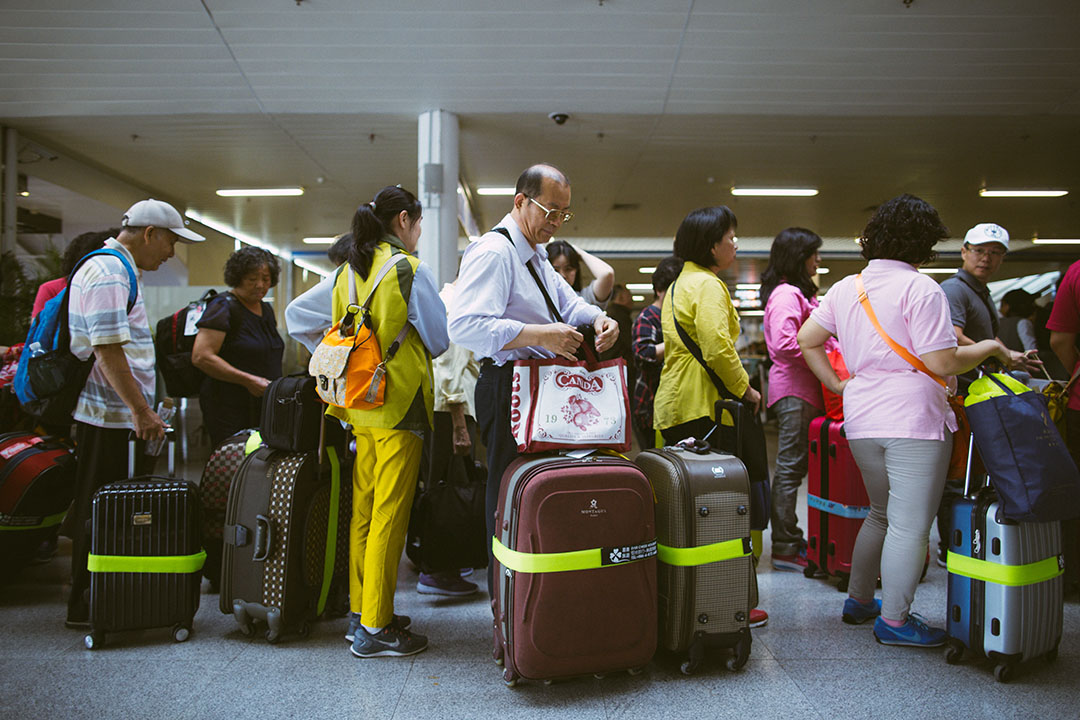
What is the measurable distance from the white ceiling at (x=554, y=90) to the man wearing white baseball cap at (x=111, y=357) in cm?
260

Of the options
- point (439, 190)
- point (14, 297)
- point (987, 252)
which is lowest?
point (14, 297)

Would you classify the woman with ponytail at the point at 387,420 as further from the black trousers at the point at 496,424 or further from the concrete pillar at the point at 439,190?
the concrete pillar at the point at 439,190

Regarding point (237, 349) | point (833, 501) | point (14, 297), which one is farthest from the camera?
point (14, 297)

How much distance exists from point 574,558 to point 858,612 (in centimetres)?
130

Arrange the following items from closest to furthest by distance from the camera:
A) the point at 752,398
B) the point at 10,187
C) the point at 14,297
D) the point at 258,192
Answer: the point at 752,398 < the point at 14,297 < the point at 10,187 < the point at 258,192

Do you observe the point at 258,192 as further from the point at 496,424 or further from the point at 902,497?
the point at 902,497

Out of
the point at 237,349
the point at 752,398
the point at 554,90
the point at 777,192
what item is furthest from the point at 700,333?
the point at 777,192

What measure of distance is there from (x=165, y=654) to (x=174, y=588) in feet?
0.67

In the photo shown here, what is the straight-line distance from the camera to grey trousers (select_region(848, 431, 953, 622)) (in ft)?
7.29

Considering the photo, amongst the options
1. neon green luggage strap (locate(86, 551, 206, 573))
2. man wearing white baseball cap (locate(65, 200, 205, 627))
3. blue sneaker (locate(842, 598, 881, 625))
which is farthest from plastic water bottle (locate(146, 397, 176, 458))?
blue sneaker (locate(842, 598, 881, 625))

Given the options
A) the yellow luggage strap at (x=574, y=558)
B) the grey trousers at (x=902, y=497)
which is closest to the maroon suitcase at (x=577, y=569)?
the yellow luggage strap at (x=574, y=558)

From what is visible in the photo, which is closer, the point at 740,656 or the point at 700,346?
the point at 740,656

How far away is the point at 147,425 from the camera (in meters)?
2.48

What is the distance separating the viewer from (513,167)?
811 centimetres
